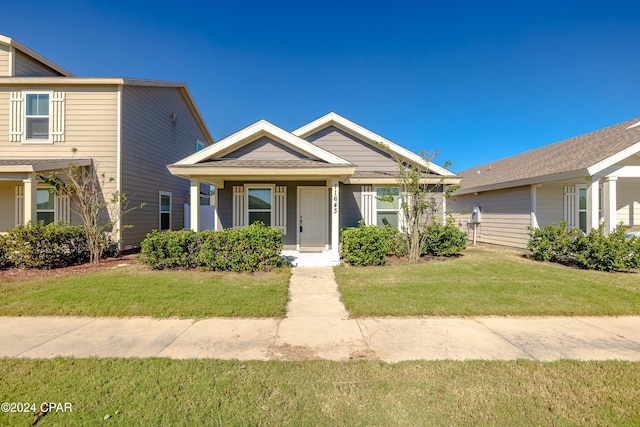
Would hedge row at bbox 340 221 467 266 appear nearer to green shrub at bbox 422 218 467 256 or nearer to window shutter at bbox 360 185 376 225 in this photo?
green shrub at bbox 422 218 467 256

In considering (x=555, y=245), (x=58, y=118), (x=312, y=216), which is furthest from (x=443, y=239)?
(x=58, y=118)

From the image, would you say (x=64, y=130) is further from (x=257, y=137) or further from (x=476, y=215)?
(x=476, y=215)

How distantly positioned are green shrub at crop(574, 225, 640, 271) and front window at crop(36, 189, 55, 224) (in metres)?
16.7

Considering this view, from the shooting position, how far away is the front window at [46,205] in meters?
10.6

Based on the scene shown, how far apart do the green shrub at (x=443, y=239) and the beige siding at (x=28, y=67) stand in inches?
619

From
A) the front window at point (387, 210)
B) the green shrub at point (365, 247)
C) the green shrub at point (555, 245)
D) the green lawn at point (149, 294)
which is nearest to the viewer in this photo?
the green lawn at point (149, 294)

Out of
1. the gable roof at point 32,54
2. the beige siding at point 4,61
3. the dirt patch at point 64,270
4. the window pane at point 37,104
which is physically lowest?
the dirt patch at point 64,270

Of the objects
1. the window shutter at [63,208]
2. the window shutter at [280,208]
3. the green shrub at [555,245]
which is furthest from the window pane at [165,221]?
the green shrub at [555,245]

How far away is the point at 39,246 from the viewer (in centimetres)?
801

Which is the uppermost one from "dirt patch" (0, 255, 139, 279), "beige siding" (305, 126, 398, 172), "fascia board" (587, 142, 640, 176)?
"beige siding" (305, 126, 398, 172)

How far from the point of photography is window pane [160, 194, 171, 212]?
13.3 m

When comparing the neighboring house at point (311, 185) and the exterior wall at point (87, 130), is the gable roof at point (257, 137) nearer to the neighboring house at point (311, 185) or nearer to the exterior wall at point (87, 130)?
the neighboring house at point (311, 185)

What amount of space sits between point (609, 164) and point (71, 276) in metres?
14.9

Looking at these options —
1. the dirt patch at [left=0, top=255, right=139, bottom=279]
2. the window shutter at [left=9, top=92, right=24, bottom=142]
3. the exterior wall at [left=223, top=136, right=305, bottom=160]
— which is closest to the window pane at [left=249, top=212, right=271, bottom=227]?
the exterior wall at [left=223, top=136, right=305, bottom=160]
